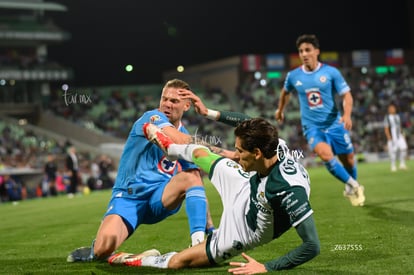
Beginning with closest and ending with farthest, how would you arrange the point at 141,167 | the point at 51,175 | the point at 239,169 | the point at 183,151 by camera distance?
the point at 183,151 < the point at 239,169 < the point at 141,167 < the point at 51,175

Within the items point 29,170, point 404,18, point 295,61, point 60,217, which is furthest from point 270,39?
point 60,217

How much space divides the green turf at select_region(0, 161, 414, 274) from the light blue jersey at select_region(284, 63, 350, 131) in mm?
1425

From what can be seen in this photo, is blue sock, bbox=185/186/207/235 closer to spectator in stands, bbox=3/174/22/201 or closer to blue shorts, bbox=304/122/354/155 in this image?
blue shorts, bbox=304/122/354/155

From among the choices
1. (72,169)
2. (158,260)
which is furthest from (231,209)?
(72,169)

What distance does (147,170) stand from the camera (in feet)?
19.5

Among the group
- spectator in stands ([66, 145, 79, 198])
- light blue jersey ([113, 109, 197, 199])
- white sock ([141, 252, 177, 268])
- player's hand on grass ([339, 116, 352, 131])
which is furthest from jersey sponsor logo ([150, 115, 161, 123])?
spectator in stands ([66, 145, 79, 198])

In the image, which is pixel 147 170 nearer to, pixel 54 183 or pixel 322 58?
pixel 54 183

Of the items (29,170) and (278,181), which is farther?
(29,170)

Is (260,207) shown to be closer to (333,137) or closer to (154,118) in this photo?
(154,118)

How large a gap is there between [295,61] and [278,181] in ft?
150

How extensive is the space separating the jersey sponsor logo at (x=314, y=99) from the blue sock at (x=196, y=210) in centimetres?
506

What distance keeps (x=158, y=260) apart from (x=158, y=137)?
119 cm

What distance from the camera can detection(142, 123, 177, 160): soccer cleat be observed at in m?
4.64

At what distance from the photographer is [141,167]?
19.5 feet
